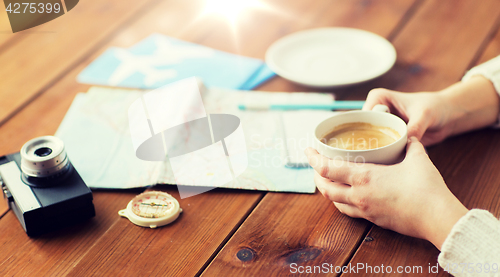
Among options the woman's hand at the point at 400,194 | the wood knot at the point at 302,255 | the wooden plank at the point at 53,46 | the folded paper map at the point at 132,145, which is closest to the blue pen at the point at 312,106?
the folded paper map at the point at 132,145

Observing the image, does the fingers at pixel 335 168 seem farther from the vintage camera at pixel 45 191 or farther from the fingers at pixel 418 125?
the vintage camera at pixel 45 191

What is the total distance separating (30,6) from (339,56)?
0.83m

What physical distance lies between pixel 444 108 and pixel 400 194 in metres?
0.26

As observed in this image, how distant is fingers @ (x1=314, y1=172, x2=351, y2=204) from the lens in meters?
0.60

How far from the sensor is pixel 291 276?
540 mm

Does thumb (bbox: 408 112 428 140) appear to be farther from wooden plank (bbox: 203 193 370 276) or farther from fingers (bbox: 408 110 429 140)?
wooden plank (bbox: 203 193 370 276)

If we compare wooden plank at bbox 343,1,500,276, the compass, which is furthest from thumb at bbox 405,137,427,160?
the compass

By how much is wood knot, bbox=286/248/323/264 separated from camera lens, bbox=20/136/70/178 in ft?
1.14

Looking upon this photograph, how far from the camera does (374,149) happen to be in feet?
1.86

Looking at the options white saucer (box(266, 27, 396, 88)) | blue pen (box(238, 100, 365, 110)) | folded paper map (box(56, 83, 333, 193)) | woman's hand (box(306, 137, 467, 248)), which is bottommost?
folded paper map (box(56, 83, 333, 193))

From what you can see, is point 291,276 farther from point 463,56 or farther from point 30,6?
point 30,6

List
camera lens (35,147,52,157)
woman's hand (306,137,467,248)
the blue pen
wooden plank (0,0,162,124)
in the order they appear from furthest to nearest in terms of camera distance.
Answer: wooden plank (0,0,162,124), the blue pen, camera lens (35,147,52,157), woman's hand (306,137,467,248)

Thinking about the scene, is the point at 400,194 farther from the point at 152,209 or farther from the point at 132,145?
the point at 132,145

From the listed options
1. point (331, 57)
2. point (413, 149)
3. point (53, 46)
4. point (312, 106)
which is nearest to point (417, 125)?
point (413, 149)
